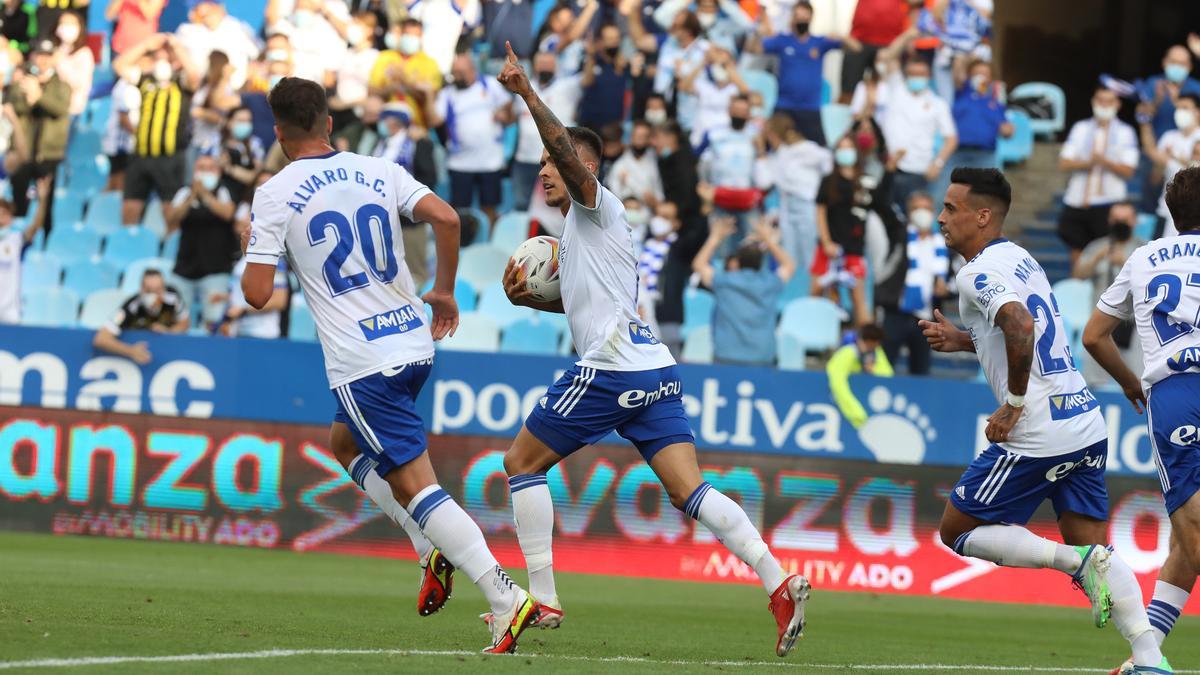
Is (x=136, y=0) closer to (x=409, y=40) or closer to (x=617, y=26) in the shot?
(x=409, y=40)

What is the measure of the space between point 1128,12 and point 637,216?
11413 mm

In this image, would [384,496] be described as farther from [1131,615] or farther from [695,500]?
[1131,615]

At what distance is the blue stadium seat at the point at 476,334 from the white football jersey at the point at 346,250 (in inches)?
369

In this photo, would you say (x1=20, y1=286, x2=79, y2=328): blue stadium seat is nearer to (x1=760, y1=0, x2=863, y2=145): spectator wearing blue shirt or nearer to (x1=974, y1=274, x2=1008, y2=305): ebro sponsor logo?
(x1=760, y1=0, x2=863, y2=145): spectator wearing blue shirt

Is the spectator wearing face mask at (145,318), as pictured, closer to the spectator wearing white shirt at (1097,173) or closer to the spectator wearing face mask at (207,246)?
the spectator wearing face mask at (207,246)

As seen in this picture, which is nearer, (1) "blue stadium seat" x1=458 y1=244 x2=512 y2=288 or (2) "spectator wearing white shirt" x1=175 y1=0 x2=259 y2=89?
(1) "blue stadium seat" x1=458 y1=244 x2=512 y2=288

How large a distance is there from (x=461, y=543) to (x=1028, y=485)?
2.41 metres

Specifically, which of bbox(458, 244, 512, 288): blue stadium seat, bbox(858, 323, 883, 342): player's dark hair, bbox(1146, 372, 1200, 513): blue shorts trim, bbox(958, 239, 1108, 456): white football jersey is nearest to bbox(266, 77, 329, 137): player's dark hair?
bbox(958, 239, 1108, 456): white football jersey

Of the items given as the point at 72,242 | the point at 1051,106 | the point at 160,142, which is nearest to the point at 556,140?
the point at 160,142

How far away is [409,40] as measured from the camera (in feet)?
62.1

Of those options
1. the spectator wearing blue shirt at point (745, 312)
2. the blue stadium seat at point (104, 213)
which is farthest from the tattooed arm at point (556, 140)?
the blue stadium seat at point (104, 213)

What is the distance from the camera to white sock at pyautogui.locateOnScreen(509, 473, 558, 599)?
768 cm

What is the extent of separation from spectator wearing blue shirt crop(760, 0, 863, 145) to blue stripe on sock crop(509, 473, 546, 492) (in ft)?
35.4

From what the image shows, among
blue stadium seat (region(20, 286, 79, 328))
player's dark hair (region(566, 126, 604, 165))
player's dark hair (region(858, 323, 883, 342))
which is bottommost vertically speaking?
blue stadium seat (region(20, 286, 79, 328))
